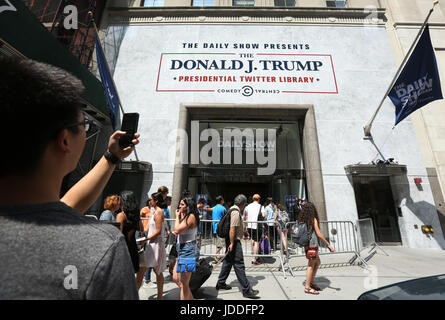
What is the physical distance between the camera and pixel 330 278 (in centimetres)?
495

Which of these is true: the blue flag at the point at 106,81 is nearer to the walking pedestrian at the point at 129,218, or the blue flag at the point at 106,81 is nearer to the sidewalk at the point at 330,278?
the walking pedestrian at the point at 129,218

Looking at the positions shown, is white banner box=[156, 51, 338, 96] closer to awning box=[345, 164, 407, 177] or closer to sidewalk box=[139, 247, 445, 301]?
awning box=[345, 164, 407, 177]

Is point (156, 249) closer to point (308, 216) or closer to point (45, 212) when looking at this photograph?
point (308, 216)

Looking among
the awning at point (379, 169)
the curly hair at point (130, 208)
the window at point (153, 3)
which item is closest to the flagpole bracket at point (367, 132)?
the awning at point (379, 169)

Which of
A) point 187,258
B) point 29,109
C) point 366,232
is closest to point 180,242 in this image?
point 187,258

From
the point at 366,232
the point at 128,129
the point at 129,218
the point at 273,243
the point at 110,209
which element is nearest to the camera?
the point at 128,129

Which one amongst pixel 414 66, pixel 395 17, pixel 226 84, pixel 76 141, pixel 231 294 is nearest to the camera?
pixel 76 141

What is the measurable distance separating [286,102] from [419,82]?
15.9 feet

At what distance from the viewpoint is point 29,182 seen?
0.78 m

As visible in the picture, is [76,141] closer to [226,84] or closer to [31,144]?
[31,144]

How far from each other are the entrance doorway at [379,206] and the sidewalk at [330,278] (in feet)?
5.72

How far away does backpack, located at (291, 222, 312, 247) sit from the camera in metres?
4.32

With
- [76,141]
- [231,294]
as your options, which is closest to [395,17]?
[231,294]
